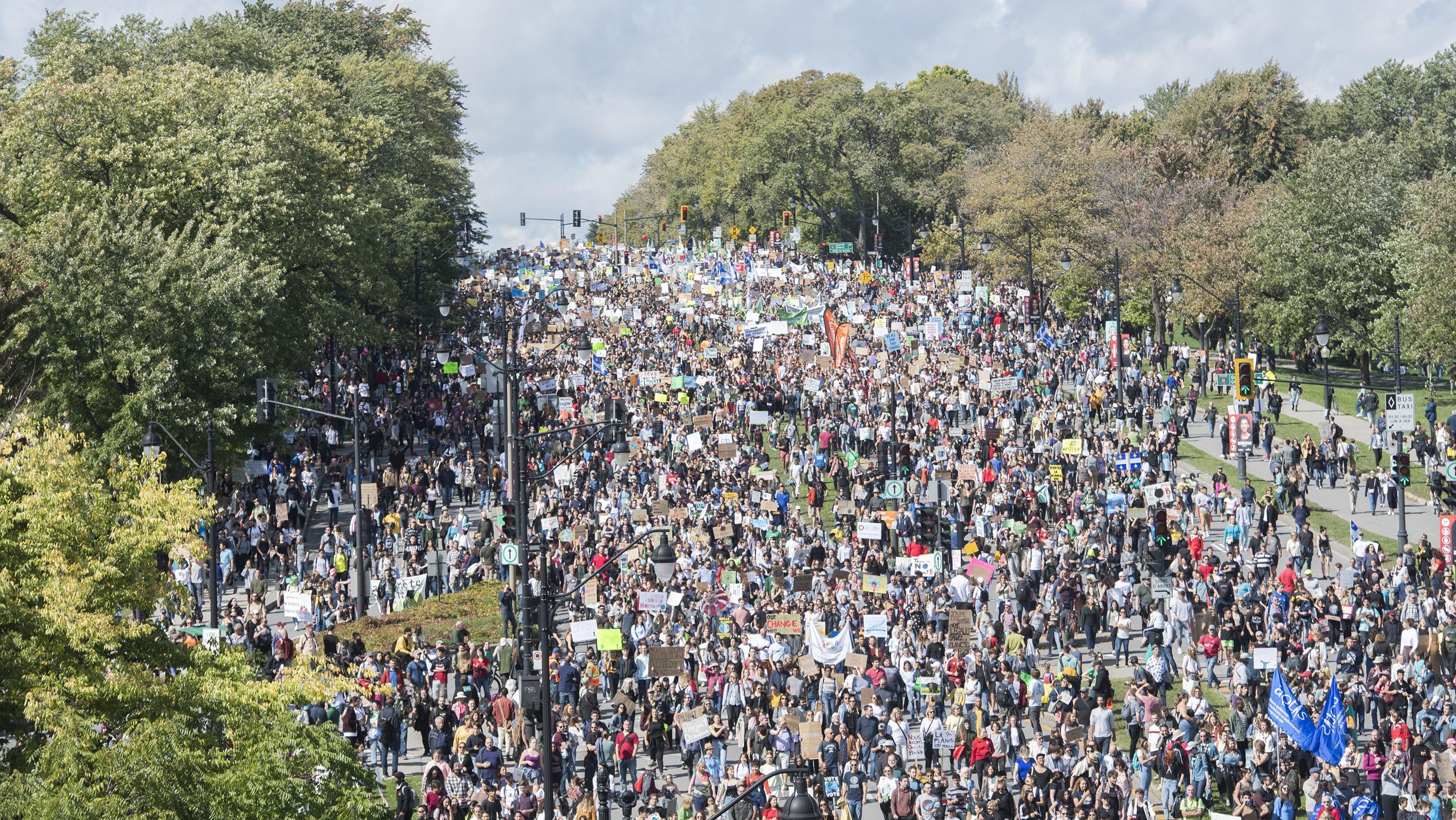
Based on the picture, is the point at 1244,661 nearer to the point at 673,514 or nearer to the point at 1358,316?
the point at 673,514

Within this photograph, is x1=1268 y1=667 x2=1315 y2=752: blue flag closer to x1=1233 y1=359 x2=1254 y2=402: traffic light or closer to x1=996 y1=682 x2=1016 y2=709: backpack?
x1=996 y1=682 x2=1016 y2=709: backpack

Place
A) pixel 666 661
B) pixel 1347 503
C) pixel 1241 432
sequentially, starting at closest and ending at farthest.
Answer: pixel 666 661 < pixel 1347 503 < pixel 1241 432

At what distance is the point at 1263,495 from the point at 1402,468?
19.9ft

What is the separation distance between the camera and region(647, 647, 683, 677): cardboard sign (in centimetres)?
2744

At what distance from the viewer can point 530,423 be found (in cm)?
4981

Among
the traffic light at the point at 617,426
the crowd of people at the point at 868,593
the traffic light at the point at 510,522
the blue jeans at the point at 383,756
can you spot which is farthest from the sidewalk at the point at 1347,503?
the blue jeans at the point at 383,756

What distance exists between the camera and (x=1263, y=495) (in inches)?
1594

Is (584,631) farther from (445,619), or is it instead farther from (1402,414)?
(1402,414)

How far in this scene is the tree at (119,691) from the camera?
1639 cm

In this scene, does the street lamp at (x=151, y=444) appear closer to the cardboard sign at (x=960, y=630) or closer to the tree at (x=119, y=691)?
the tree at (x=119, y=691)

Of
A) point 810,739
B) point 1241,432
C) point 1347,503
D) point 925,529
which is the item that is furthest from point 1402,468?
point 810,739

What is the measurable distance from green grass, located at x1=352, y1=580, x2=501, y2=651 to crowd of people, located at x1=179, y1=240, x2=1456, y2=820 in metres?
0.58

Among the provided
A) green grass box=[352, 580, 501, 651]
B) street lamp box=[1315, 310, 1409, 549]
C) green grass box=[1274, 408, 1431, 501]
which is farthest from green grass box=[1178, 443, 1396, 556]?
green grass box=[352, 580, 501, 651]

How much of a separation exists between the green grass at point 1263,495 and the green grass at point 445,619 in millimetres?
18153
